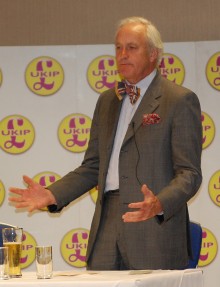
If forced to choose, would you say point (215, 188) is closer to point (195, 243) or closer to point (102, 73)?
point (102, 73)

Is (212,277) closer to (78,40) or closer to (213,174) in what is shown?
(213,174)

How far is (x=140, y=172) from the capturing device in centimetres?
329

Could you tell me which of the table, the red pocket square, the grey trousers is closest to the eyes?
the red pocket square

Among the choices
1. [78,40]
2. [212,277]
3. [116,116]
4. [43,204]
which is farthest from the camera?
[78,40]

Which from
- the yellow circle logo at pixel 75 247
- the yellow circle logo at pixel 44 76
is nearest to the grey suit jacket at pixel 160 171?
the yellow circle logo at pixel 75 247

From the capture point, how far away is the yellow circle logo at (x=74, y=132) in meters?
5.43

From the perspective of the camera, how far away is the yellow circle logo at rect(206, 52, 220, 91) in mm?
5410

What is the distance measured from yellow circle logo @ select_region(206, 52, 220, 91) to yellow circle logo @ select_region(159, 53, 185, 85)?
0.19 m

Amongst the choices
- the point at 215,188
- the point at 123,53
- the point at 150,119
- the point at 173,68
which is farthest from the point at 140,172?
the point at 173,68

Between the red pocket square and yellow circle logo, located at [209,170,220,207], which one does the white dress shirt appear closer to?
the red pocket square

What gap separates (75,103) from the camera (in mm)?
5445

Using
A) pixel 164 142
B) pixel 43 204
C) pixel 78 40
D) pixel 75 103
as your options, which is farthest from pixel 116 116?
pixel 78 40

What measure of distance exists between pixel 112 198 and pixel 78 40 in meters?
2.91

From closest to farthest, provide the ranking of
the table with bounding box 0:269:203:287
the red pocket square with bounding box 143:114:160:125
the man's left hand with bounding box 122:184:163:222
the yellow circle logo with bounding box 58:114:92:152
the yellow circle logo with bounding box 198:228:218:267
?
the table with bounding box 0:269:203:287 → the man's left hand with bounding box 122:184:163:222 → the red pocket square with bounding box 143:114:160:125 → the yellow circle logo with bounding box 198:228:218:267 → the yellow circle logo with bounding box 58:114:92:152
